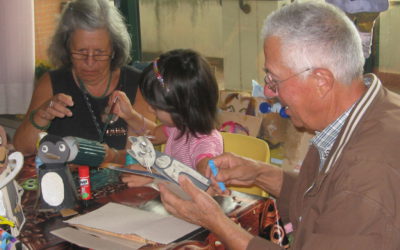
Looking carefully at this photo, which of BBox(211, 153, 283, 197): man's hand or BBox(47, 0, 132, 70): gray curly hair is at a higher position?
BBox(47, 0, 132, 70): gray curly hair

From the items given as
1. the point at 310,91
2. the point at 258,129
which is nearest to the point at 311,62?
the point at 310,91

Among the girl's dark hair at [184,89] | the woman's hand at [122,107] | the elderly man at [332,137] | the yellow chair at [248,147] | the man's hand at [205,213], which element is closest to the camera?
the elderly man at [332,137]

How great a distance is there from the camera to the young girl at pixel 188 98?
2180 millimetres

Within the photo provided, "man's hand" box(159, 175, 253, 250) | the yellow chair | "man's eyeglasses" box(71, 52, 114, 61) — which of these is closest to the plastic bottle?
"man's hand" box(159, 175, 253, 250)

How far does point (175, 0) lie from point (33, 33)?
132cm

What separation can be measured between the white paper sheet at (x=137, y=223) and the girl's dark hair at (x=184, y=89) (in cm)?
59

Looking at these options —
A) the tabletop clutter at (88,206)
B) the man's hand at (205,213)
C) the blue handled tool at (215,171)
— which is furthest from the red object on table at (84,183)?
the blue handled tool at (215,171)

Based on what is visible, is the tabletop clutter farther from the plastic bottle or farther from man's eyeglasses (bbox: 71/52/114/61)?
man's eyeglasses (bbox: 71/52/114/61)

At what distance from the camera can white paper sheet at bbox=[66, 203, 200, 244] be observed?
1.51m

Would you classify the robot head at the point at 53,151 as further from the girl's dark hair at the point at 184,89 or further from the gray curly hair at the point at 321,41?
the gray curly hair at the point at 321,41

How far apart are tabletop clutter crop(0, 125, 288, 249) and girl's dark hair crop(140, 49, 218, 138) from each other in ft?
1.37

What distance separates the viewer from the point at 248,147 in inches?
96.2

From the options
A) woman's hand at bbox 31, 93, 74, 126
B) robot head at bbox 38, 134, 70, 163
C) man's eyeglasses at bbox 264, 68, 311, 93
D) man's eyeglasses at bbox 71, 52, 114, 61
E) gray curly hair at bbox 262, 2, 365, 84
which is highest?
gray curly hair at bbox 262, 2, 365, 84

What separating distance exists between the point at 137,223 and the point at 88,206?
0.29 metres
